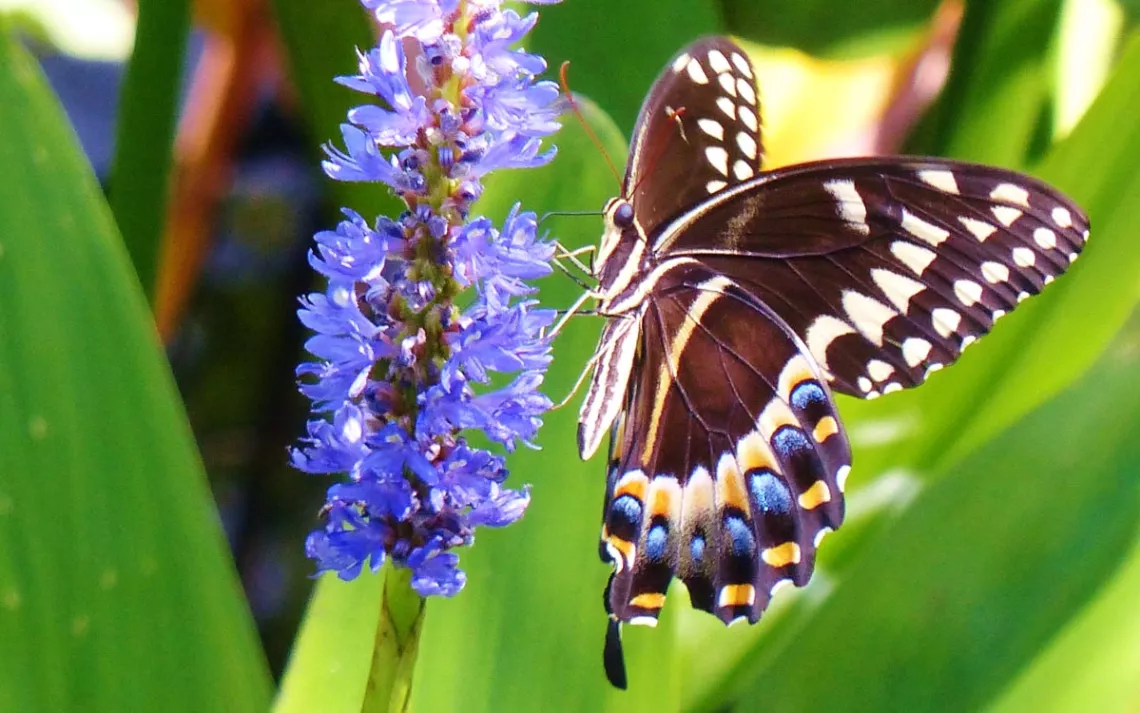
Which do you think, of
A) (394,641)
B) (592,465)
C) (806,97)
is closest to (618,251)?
(592,465)

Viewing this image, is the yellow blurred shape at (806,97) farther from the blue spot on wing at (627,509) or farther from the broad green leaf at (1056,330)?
the blue spot on wing at (627,509)

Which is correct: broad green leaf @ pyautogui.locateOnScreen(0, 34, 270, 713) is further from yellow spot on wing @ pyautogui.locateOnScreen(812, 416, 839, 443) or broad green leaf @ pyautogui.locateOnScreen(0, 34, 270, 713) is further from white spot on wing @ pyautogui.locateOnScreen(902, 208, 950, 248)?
white spot on wing @ pyautogui.locateOnScreen(902, 208, 950, 248)

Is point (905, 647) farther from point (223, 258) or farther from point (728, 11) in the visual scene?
point (223, 258)

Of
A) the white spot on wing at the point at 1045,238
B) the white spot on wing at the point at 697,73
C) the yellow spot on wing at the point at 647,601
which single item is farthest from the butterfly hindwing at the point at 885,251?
the yellow spot on wing at the point at 647,601

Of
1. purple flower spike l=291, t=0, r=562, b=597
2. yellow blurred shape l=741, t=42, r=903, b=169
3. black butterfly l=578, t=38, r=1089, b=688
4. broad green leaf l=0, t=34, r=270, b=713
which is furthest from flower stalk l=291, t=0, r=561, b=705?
yellow blurred shape l=741, t=42, r=903, b=169

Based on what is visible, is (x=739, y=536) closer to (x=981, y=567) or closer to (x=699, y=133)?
(x=981, y=567)

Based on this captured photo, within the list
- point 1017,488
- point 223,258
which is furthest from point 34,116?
point 223,258
